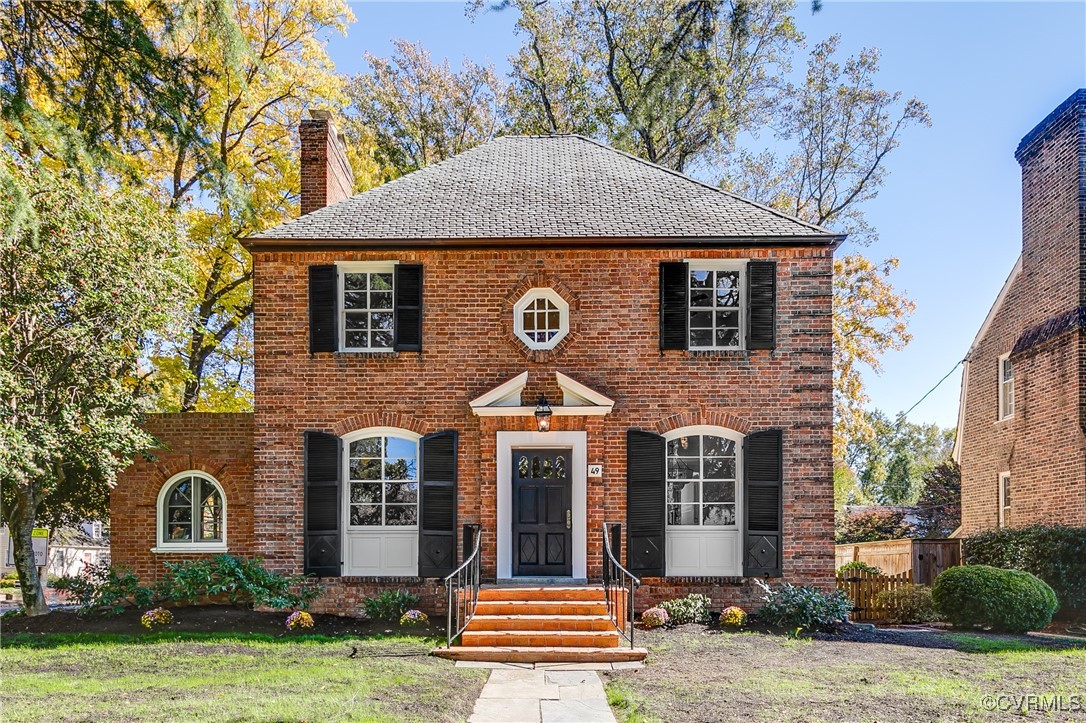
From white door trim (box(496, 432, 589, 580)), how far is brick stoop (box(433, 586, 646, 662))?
87 centimetres

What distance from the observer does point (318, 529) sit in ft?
44.8

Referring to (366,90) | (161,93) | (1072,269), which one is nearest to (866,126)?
(1072,269)

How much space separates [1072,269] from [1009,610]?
22.3ft

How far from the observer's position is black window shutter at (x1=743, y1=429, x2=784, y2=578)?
13.5m

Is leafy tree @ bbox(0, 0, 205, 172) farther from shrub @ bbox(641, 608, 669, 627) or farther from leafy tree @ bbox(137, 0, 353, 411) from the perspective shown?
leafy tree @ bbox(137, 0, 353, 411)

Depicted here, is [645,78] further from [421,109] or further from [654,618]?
[654,618]

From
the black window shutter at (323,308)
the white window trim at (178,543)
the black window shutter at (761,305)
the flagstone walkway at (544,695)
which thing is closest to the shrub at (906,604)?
the black window shutter at (761,305)

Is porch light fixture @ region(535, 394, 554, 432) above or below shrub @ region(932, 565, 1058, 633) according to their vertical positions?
above

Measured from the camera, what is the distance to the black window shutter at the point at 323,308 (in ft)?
45.6

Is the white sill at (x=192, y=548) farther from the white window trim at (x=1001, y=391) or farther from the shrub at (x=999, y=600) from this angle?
the white window trim at (x=1001, y=391)

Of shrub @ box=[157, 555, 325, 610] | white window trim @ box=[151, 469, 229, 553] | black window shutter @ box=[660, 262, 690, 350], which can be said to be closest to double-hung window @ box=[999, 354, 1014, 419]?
black window shutter @ box=[660, 262, 690, 350]

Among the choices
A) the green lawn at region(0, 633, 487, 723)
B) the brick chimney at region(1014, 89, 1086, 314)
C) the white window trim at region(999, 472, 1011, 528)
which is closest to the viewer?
the green lawn at region(0, 633, 487, 723)

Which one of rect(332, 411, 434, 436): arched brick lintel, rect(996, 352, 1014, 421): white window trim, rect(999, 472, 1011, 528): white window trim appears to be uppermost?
rect(996, 352, 1014, 421): white window trim

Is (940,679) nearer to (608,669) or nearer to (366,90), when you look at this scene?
(608,669)
